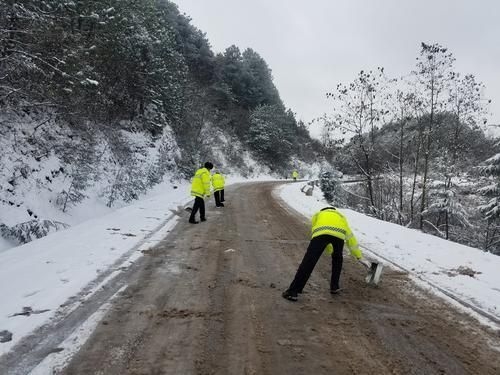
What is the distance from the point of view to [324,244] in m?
5.64

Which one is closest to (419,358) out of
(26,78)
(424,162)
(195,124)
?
(26,78)

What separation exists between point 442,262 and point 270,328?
5266 millimetres

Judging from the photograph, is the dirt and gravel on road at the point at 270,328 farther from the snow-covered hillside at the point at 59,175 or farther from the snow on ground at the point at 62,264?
the snow-covered hillside at the point at 59,175

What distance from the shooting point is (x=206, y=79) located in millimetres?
53875

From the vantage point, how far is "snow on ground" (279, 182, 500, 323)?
606 centimetres

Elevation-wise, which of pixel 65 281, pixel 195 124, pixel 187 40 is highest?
pixel 187 40

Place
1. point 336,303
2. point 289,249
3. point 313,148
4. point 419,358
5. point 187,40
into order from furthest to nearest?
point 313,148 → point 187,40 → point 289,249 → point 336,303 → point 419,358

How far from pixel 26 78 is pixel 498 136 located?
69.3 feet

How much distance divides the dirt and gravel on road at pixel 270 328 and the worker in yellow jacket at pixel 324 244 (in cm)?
20

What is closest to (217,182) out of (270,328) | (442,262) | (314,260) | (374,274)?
(442,262)

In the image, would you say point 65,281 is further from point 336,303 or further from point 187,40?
point 187,40

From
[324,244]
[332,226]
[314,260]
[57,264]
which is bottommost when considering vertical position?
[57,264]

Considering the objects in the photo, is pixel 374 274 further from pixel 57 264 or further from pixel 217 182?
pixel 217 182

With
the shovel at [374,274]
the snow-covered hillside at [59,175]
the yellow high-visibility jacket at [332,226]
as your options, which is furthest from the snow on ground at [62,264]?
the shovel at [374,274]
